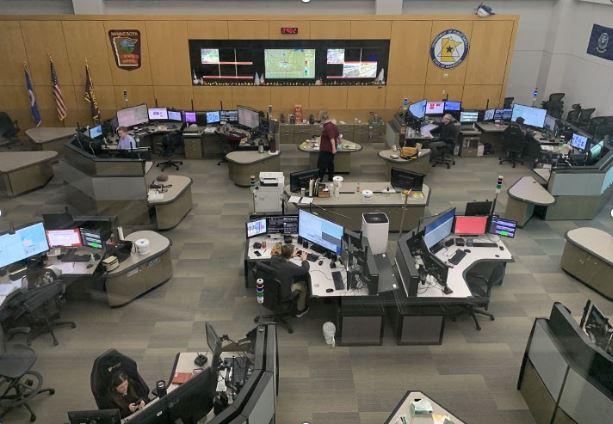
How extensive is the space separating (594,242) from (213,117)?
8.15m

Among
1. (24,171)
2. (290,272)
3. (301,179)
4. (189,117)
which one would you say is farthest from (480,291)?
(24,171)

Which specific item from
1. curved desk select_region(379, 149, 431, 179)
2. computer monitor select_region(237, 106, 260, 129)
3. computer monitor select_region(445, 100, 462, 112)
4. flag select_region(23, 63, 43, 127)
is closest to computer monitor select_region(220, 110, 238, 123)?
computer monitor select_region(237, 106, 260, 129)

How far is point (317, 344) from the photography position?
6.13m

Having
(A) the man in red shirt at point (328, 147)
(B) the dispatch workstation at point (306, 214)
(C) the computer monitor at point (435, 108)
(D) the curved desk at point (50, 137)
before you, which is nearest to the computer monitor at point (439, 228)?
(B) the dispatch workstation at point (306, 214)

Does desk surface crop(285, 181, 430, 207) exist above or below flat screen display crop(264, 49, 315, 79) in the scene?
below

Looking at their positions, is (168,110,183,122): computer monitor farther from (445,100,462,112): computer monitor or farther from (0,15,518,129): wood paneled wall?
(445,100,462,112): computer monitor

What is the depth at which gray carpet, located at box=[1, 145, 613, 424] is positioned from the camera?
5348mm

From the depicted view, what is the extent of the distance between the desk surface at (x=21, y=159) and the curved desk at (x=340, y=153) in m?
5.11

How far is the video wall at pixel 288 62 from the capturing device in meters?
11.9

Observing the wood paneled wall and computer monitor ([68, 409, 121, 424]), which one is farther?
the wood paneled wall

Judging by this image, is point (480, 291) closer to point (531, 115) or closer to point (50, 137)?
point (531, 115)

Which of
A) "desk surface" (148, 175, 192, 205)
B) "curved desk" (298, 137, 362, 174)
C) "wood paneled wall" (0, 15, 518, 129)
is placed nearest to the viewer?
"desk surface" (148, 175, 192, 205)

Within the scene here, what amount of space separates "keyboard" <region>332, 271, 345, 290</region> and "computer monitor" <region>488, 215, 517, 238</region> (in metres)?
2.33

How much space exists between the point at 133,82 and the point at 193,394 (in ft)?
32.2
